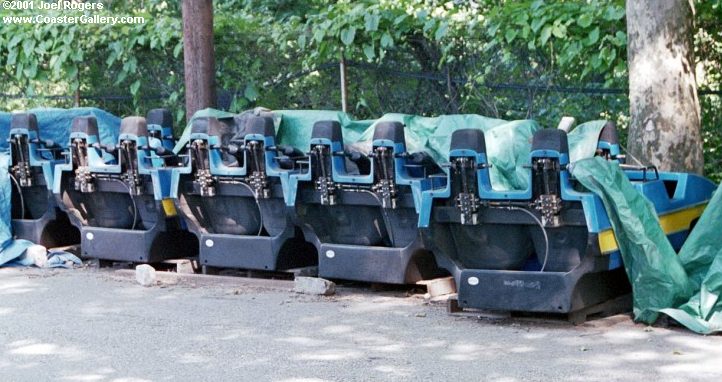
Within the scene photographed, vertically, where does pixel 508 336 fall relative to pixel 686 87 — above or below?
below

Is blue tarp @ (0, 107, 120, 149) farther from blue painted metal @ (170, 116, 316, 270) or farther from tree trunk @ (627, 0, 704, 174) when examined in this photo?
tree trunk @ (627, 0, 704, 174)

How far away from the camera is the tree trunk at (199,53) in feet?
40.1

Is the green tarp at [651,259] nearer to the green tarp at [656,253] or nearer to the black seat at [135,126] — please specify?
the green tarp at [656,253]

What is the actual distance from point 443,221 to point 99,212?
3.91 m

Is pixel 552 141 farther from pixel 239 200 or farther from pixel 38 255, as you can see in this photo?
pixel 38 255

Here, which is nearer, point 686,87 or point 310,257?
point 686,87

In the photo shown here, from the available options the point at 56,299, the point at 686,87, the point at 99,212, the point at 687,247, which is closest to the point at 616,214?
the point at 687,247

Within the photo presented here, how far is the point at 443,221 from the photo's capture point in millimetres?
8297

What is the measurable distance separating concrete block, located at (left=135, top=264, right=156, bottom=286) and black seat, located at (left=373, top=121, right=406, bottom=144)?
7.80 feet

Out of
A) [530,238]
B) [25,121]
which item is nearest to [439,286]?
[530,238]

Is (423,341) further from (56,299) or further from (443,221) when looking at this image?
(56,299)

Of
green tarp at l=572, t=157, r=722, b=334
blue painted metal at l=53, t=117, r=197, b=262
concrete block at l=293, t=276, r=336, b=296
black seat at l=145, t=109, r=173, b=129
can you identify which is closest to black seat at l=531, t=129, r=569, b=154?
green tarp at l=572, t=157, r=722, b=334

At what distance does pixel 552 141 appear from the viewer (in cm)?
775

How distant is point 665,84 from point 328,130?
8.30ft
